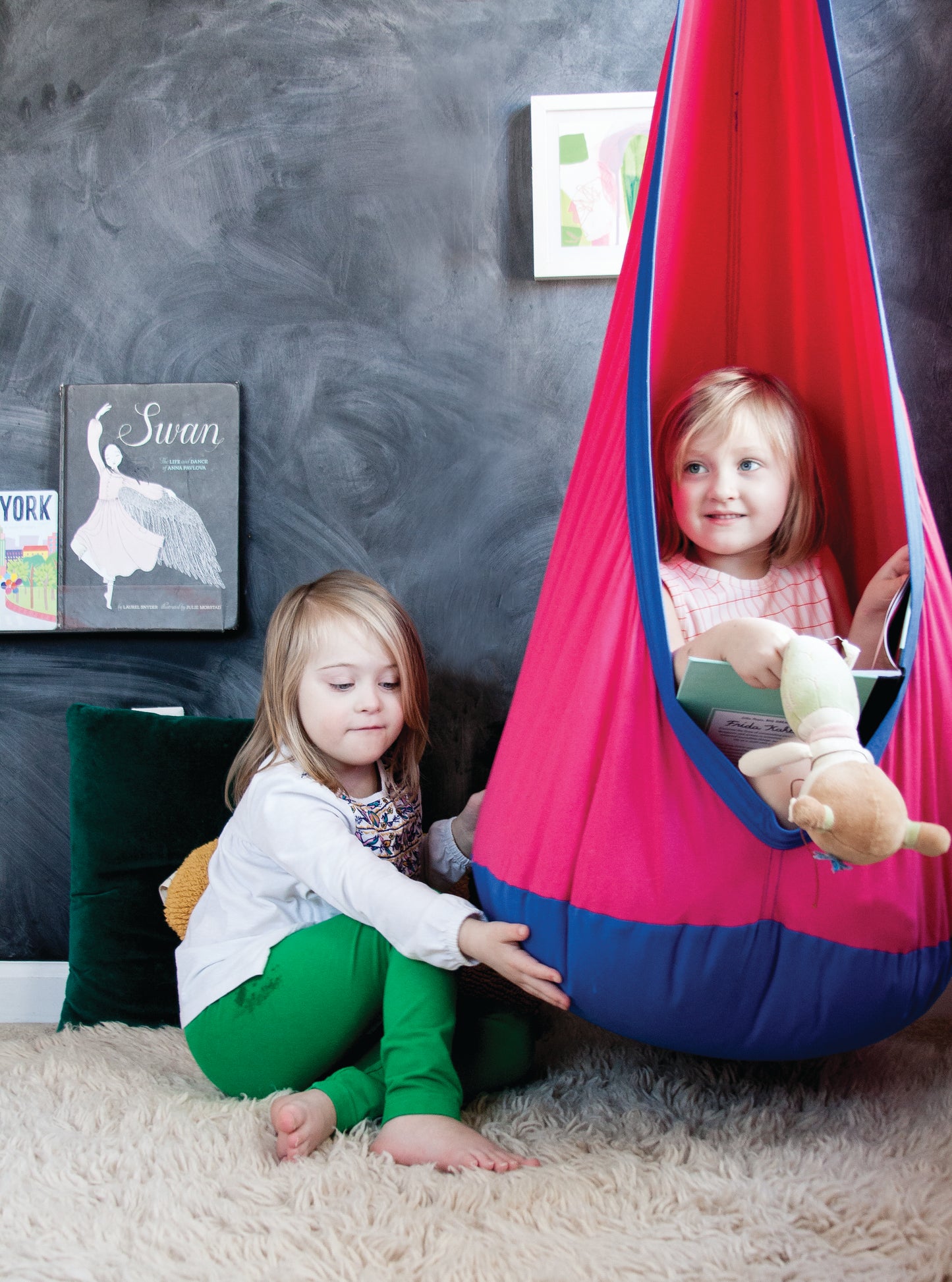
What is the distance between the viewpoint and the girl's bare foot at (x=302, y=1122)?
0.84 m

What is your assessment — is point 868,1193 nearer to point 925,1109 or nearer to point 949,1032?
point 925,1109

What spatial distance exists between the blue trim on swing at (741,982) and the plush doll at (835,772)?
145mm

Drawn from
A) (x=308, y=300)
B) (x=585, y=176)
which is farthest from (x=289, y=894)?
(x=585, y=176)

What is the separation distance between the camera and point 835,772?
0.63 meters

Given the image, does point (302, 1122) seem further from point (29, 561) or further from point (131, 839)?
point (29, 561)

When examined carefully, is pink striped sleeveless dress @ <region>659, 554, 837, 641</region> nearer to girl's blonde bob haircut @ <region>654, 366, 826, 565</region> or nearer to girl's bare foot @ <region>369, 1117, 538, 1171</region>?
girl's blonde bob haircut @ <region>654, 366, 826, 565</region>

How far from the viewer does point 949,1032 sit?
117 cm

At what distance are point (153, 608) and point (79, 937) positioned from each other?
1.53ft

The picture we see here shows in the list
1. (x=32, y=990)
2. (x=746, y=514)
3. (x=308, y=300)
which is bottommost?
(x=32, y=990)

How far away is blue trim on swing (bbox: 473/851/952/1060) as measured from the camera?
793mm

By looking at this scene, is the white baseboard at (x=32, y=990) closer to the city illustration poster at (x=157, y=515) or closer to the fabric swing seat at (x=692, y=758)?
the city illustration poster at (x=157, y=515)

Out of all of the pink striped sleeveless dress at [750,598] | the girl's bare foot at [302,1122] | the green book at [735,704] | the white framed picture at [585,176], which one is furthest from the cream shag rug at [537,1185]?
the white framed picture at [585,176]

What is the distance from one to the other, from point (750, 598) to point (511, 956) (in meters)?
0.46

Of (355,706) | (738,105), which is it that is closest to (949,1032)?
(355,706)
